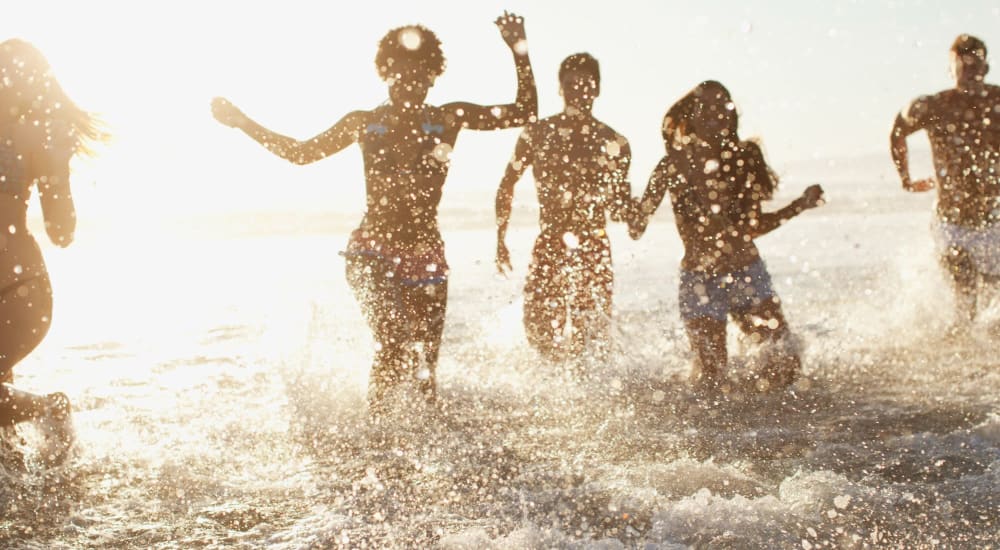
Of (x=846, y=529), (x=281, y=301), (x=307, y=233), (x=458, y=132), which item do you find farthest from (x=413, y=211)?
(x=307, y=233)

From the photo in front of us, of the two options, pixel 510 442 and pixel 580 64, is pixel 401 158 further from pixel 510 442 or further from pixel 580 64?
pixel 580 64

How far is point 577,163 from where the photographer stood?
6172mm

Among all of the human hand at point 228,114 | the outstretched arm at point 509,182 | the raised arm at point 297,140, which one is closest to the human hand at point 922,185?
the outstretched arm at point 509,182

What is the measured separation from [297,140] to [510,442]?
6.25 feet

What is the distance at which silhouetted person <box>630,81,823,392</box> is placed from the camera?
5.54 meters

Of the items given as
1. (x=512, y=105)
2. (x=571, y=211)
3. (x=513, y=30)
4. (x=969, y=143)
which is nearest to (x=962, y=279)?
(x=969, y=143)

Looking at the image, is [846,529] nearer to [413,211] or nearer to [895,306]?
[413,211]

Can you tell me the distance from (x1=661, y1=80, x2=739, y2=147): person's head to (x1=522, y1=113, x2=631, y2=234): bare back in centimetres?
51

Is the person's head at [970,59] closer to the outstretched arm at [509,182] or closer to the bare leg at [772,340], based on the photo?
the bare leg at [772,340]

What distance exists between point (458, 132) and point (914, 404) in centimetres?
295

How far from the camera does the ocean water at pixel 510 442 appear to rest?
3.40m

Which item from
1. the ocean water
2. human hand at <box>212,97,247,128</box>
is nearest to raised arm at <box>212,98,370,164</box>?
human hand at <box>212,97,247,128</box>

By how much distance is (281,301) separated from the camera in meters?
10.8

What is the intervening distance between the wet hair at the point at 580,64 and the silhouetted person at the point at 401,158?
1.23 m
